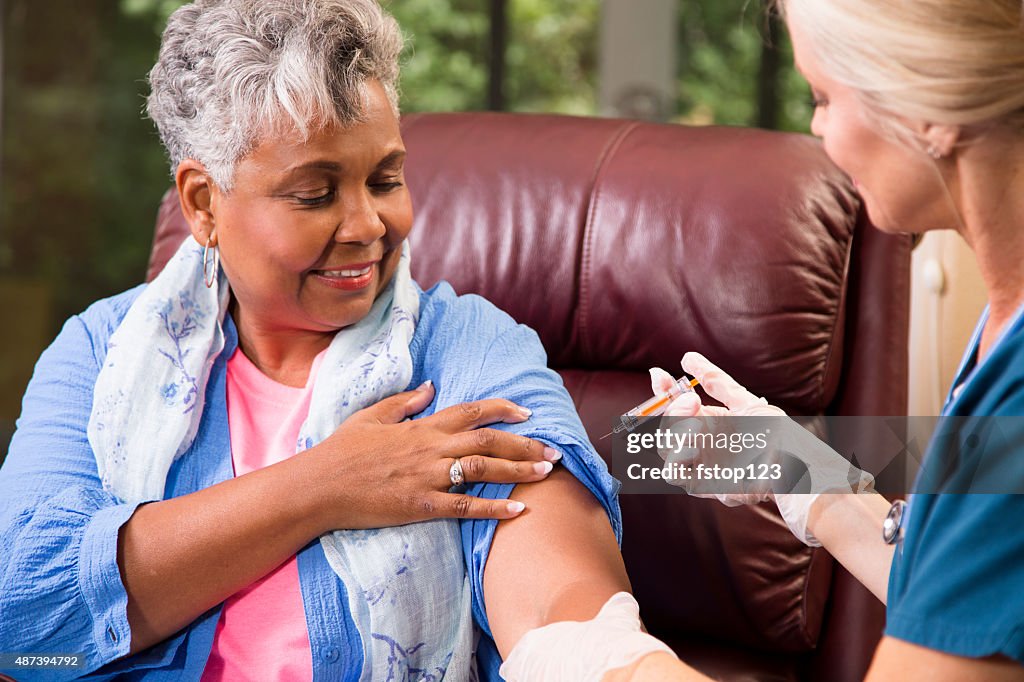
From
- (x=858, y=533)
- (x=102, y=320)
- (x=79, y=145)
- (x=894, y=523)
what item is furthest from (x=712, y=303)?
(x=79, y=145)

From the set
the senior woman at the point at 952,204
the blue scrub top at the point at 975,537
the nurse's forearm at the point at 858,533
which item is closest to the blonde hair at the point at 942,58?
the senior woman at the point at 952,204

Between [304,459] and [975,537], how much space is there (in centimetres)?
81

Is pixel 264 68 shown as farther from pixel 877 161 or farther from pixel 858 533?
pixel 858 533

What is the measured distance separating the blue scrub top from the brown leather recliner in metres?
0.82

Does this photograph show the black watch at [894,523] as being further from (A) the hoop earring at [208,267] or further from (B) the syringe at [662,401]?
(A) the hoop earring at [208,267]

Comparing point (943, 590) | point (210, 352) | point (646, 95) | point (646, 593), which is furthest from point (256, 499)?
point (646, 95)

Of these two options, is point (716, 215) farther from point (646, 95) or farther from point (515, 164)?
point (646, 95)

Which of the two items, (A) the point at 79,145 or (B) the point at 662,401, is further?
(A) the point at 79,145

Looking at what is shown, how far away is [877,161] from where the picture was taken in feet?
2.92

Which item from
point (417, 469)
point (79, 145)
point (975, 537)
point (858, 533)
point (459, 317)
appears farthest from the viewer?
point (79, 145)

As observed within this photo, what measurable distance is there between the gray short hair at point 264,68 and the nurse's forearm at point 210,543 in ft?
1.32

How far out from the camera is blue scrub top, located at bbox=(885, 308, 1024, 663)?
745 mm

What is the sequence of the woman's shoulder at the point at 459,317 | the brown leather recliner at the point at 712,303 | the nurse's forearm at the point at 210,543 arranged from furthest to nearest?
the brown leather recliner at the point at 712,303, the woman's shoulder at the point at 459,317, the nurse's forearm at the point at 210,543

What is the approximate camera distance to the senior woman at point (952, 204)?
0.75 m
